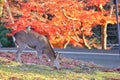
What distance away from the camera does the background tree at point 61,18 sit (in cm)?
1750

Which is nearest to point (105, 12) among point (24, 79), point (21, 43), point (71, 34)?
point (71, 34)

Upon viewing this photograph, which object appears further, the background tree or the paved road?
the background tree

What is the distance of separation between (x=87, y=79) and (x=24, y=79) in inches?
55.4

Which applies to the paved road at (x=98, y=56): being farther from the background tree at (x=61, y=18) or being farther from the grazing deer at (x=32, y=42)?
the grazing deer at (x=32, y=42)

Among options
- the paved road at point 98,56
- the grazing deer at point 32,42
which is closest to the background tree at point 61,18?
the paved road at point 98,56

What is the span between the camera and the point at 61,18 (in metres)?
18.3

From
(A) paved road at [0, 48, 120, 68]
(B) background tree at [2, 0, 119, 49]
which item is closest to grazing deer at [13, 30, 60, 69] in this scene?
(A) paved road at [0, 48, 120, 68]

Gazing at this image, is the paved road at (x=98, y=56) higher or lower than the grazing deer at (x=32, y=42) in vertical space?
lower

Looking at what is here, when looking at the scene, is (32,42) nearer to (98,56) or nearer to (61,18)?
(98,56)

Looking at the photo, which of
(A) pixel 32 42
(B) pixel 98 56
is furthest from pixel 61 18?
(A) pixel 32 42

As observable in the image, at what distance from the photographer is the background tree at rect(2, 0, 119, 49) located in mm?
17500

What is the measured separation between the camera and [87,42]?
72.2 ft

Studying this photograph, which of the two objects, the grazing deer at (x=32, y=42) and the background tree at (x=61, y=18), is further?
the background tree at (x=61, y=18)

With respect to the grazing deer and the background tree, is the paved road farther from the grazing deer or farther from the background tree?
the grazing deer
